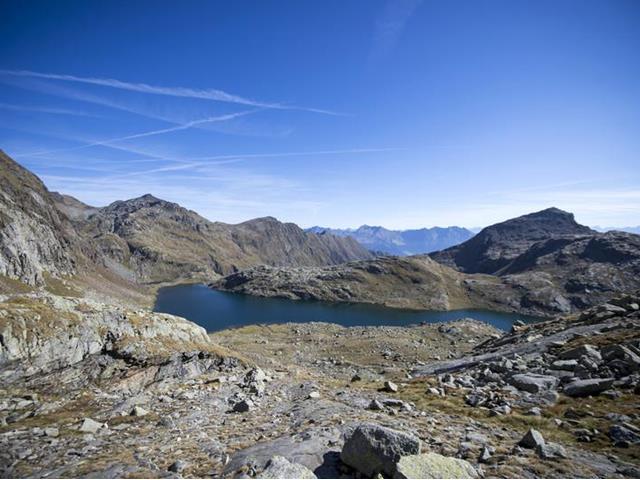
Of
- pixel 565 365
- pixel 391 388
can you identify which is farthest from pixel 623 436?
pixel 391 388

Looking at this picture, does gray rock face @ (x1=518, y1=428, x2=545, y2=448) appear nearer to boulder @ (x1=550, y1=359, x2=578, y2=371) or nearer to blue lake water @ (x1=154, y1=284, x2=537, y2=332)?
boulder @ (x1=550, y1=359, x2=578, y2=371)

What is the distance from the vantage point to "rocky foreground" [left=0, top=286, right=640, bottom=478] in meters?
9.72

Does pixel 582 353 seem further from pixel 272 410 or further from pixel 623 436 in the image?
pixel 272 410

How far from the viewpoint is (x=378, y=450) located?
8.81 metres

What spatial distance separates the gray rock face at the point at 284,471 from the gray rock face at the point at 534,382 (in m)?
14.1

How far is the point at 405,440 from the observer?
8.96m

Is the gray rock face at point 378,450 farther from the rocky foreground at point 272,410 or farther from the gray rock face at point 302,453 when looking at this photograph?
the gray rock face at point 302,453

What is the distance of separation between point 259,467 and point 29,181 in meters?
203

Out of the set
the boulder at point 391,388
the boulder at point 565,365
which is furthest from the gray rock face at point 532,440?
the boulder at point 565,365

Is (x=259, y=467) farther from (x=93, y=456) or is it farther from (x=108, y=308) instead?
(x=108, y=308)

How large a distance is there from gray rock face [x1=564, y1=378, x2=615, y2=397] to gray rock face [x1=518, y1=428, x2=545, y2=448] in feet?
21.7

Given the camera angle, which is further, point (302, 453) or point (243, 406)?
point (243, 406)

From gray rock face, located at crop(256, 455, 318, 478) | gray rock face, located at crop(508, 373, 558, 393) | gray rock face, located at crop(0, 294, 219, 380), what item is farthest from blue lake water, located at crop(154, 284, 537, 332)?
gray rock face, located at crop(256, 455, 318, 478)

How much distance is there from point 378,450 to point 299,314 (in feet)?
528
